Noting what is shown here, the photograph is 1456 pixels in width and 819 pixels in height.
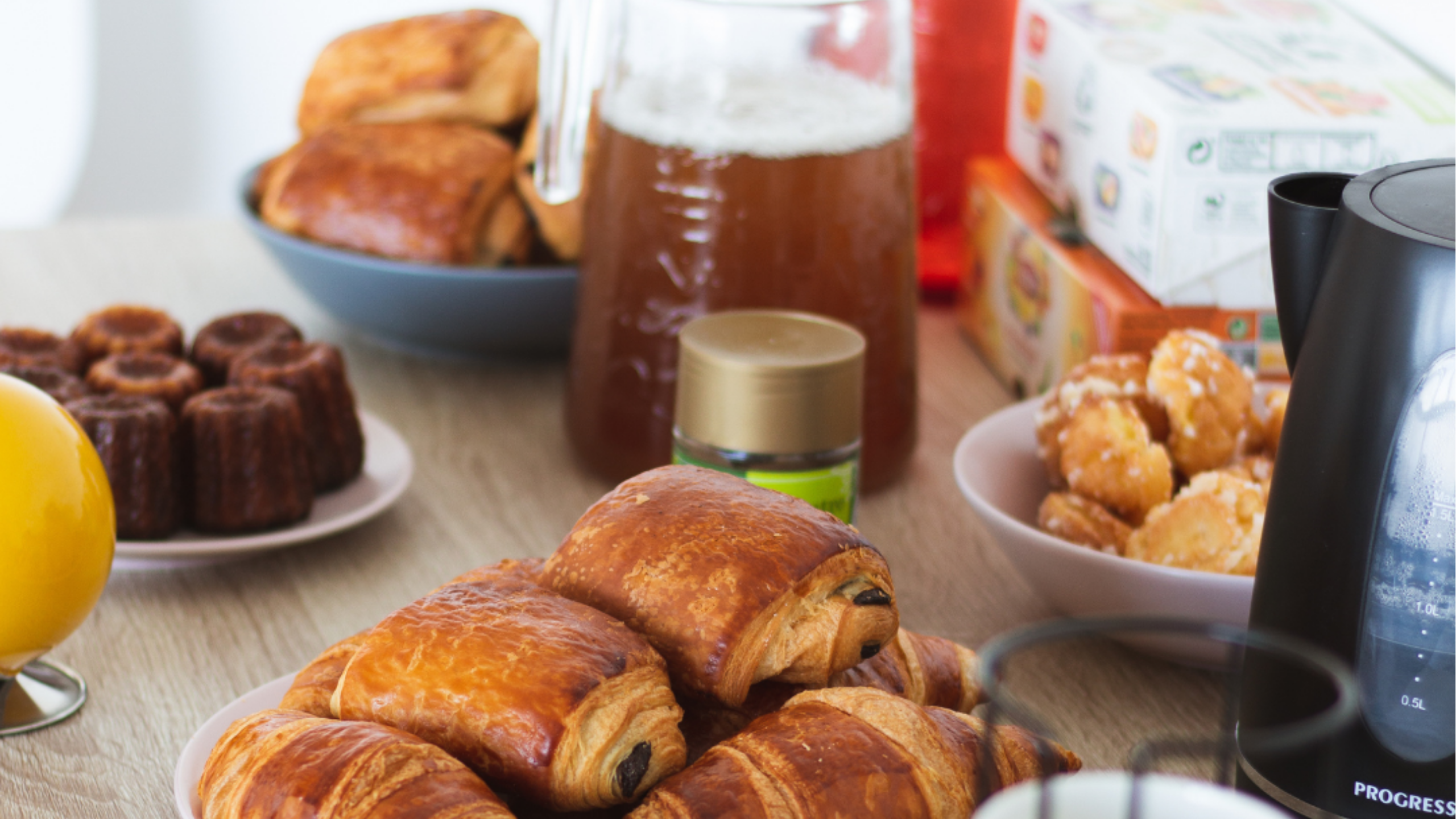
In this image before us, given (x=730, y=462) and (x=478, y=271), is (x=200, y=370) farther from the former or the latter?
(x=730, y=462)

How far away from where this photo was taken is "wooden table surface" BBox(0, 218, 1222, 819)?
2.17ft

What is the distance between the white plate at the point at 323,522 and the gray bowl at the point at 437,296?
13cm

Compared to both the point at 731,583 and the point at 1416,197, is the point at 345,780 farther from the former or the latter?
the point at 1416,197

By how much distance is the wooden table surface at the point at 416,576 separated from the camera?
661mm

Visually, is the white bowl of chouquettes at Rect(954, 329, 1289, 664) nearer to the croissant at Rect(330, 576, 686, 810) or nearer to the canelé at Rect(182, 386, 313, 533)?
the croissant at Rect(330, 576, 686, 810)

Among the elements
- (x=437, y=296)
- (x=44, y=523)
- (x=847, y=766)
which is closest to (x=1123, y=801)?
(x=847, y=766)

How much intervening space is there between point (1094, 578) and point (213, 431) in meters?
0.50

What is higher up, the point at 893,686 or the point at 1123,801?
the point at 1123,801

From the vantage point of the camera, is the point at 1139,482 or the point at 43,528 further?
the point at 1139,482

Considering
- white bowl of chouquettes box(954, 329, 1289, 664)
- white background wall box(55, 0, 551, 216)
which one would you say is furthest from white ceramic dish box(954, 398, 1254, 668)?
white background wall box(55, 0, 551, 216)

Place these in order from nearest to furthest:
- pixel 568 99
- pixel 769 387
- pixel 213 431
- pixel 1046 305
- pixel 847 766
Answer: pixel 847 766
pixel 769 387
pixel 213 431
pixel 568 99
pixel 1046 305

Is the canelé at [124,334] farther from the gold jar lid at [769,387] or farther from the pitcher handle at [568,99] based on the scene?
the gold jar lid at [769,387]

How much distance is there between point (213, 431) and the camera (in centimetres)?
80

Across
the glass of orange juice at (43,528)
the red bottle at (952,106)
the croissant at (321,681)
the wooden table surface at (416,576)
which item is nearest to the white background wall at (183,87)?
the red bottle at (952,106)
